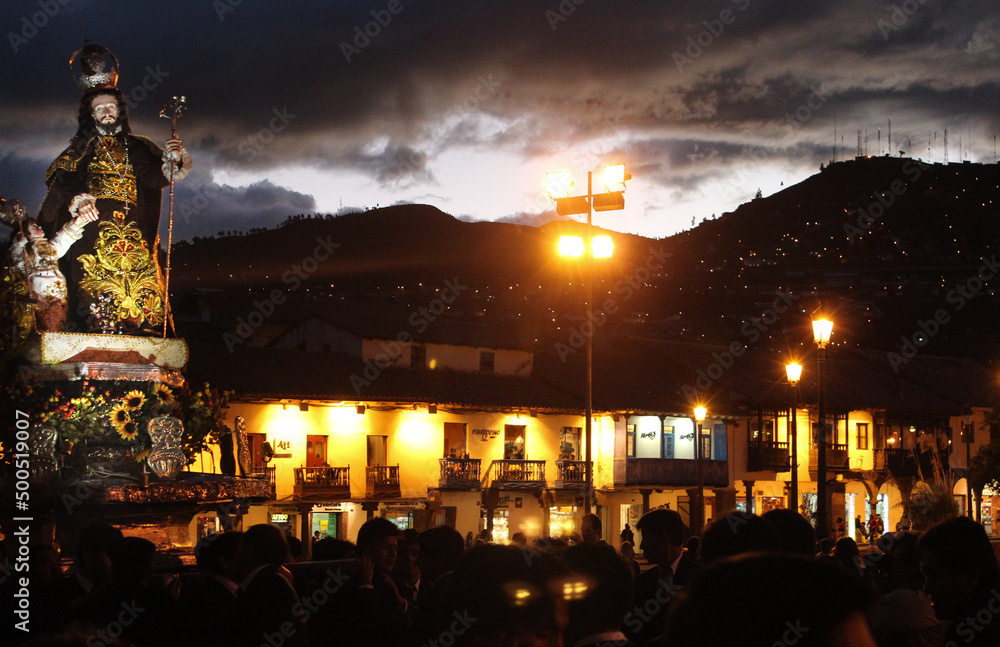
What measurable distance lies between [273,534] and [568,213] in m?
15.4

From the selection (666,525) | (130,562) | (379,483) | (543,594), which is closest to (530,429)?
(379,483)

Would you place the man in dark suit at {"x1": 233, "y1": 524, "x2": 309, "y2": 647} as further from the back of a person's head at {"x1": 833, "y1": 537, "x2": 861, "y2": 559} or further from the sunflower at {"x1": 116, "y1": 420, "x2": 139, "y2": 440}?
the sunflower at {"x1": 116, "y1": 420, "x2": 139, "y2": 440}

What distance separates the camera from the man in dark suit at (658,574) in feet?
20.4

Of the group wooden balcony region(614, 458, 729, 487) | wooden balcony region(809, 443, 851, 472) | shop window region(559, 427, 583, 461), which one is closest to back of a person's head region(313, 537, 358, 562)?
shop window region(559, 427, 583, 461)

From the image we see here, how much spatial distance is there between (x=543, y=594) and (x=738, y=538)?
1.70 m

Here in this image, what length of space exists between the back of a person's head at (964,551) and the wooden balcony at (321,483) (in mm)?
28926

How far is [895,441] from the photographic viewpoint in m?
52.2

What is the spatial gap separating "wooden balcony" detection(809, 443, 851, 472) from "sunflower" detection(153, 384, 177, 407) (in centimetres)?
3804

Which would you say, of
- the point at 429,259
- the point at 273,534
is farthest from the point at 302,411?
the point at 429,259

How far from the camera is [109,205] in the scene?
13.9 metres

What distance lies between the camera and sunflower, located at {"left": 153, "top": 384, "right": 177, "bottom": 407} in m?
13.9

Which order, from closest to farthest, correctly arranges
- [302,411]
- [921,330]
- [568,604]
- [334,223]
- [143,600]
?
[568,604]
[143,600]
[302,411]
[921,330]
[334,223]

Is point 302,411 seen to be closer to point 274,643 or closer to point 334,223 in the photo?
point 274,643

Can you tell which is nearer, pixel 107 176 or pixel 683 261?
pixel 107 176
